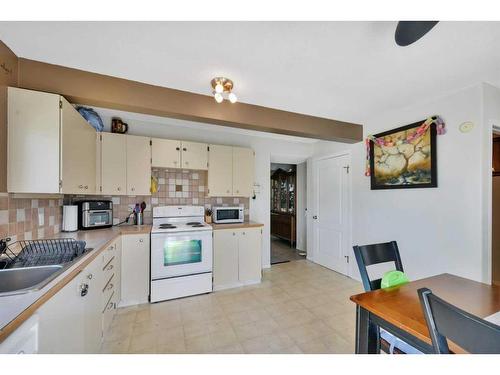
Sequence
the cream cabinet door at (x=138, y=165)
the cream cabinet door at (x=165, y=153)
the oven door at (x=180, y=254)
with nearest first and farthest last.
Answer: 1. the oven door at (x=180, y=254)
2. the cream cabinet door at (x=138, y=165)
3. the cream cabinet door at (x=165, y=153)

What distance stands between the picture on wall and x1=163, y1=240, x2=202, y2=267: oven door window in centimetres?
248

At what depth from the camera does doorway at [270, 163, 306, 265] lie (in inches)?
185

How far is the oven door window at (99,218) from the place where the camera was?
2401 mm

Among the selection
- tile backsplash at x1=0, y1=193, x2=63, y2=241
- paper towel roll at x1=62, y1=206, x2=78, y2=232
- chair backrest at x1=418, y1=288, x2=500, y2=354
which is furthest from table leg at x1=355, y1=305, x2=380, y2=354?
paper towel roll at x1=62, y1=206, x2=78, y2=232

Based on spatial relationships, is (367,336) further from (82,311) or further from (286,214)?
(286,214)

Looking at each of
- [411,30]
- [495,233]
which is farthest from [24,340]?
[495,233]

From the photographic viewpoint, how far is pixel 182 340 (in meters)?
1.83

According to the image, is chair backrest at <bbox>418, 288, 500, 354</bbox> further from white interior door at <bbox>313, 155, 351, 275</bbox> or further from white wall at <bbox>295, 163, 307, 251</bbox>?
white wall at <bbox>295, 163, 307, 251</bbox>

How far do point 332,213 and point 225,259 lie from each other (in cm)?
195

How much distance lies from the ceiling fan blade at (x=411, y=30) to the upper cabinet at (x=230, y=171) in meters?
2.37

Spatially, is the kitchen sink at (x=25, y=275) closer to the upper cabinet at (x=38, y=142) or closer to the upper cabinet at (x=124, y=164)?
the upper cabinet at (x=38, y=142)

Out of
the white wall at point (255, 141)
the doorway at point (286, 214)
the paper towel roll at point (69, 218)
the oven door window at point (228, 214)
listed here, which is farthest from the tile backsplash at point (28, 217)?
the doorway at point (286, 214)
